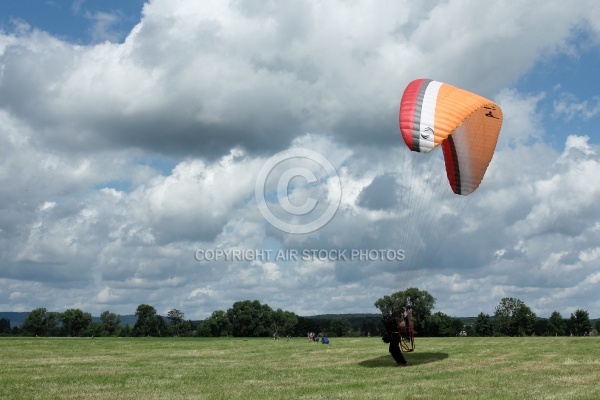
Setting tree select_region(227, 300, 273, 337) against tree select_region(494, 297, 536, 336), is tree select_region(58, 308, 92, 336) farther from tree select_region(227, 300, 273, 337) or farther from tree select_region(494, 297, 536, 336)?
tree select_region(494, 297, 536, 336)

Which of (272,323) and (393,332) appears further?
(272,323)

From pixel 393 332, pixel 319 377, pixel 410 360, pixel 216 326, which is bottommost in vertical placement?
pixel 319 377

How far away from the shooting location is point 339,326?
167 meters

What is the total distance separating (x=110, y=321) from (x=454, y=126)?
518ft

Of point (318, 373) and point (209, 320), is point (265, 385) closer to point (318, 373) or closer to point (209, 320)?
Answer: point (318, 373)

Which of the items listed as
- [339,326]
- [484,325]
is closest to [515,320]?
[484,325]

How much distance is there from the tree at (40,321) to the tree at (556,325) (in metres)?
121

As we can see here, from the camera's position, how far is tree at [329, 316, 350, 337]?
165 m

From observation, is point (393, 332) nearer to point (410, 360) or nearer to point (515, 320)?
point (410, 360)

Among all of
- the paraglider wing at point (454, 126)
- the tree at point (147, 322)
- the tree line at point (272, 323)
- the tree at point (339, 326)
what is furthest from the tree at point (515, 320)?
the paraglider wing at point (454, 126)

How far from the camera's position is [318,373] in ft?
68.9

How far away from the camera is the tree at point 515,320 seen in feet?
427

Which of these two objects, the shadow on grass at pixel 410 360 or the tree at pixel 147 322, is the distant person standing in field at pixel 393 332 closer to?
the shadow on grass at pixel 410 360

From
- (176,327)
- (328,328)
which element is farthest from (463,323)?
(176,327)
